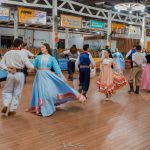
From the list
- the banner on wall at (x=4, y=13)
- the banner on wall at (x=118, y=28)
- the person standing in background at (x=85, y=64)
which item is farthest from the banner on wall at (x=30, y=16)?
the person standing in background at (x=85, y=64)

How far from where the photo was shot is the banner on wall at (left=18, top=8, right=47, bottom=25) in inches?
488

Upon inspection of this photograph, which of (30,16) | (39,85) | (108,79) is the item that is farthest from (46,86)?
(30,16)

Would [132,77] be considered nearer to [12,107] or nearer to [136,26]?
[12,107]

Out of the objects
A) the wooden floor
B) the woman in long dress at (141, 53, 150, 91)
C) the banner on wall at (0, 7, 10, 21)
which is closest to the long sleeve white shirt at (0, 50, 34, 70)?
the wooden floor

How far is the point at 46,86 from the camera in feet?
17.1

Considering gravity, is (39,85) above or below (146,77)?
above

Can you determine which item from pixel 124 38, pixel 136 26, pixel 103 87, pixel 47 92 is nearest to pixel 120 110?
pixel 103 87

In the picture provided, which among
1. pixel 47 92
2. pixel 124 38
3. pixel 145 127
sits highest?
pixel 124 38

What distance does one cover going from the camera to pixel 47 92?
520 centimetres

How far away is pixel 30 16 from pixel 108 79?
7004 millimetres

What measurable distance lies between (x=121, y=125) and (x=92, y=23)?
12.8 metres

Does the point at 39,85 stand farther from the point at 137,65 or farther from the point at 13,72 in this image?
the point at 137,65

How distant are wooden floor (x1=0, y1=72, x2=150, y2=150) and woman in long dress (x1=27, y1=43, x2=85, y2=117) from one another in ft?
0.57

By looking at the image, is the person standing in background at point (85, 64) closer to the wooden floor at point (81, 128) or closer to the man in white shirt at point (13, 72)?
the wooden floor at point (81, 128)
